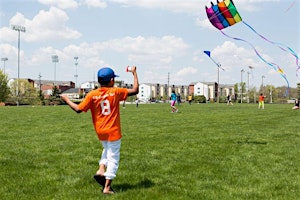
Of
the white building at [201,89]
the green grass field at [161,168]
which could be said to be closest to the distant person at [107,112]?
the green grass field at [161,168]

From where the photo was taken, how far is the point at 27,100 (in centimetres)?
Result: 8331

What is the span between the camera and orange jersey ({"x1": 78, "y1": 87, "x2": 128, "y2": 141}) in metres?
5.55

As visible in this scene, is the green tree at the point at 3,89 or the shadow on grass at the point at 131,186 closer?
the shadow on grass at the point at 131,186

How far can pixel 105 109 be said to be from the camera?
558 cm

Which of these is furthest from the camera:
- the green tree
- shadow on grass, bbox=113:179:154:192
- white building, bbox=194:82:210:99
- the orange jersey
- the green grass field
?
white building, bbox=194:82:210:99

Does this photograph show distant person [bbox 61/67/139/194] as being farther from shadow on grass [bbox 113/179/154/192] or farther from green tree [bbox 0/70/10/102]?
green tree [bbox 0/70/10/102]

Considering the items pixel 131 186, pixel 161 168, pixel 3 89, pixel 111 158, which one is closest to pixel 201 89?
pixel 3 89

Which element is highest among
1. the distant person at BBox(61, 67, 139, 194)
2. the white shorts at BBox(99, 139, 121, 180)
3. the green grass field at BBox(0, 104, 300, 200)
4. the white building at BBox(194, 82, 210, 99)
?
the white building at BBox(194, 82, 210, 99)

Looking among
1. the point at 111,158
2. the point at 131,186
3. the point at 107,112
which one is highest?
the point at 107,112

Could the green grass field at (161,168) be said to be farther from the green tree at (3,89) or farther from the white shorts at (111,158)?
the green tree at (3,89)

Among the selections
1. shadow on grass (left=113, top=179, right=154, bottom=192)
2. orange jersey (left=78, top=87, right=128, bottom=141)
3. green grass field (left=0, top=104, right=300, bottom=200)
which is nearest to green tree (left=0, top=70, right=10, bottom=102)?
green grass field (left=0, top=104, right=300, bottom=200)

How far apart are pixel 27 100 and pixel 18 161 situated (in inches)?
3116

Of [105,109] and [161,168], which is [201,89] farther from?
Result: [105,109]

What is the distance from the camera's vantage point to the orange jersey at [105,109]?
5.55m
